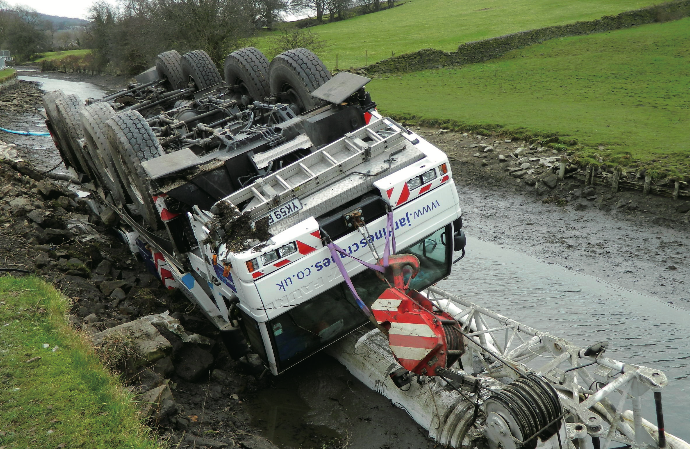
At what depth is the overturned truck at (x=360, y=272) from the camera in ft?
16.1

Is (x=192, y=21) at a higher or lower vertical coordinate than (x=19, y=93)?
higher

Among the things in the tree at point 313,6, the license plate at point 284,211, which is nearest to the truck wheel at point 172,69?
the license plate at point 284,211

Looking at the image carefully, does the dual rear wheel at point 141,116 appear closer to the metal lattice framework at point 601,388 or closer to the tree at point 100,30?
the metal lattice framework at point 601,388

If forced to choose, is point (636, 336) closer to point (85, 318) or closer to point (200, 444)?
point (200, 444)


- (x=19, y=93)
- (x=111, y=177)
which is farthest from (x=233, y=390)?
(x=19, y=93)

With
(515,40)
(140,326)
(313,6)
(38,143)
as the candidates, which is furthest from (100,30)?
(140,326)

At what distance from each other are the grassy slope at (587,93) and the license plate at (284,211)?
458 inches

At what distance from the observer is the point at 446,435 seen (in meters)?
5.74

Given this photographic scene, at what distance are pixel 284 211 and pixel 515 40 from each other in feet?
117

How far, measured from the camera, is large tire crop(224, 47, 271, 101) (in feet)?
35.4

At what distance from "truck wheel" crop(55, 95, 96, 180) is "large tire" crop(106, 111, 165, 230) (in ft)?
12.0

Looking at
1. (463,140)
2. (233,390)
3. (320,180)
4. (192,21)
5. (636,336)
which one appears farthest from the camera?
(192,21)

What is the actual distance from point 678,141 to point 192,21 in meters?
26.7

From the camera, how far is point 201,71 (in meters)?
12.8
